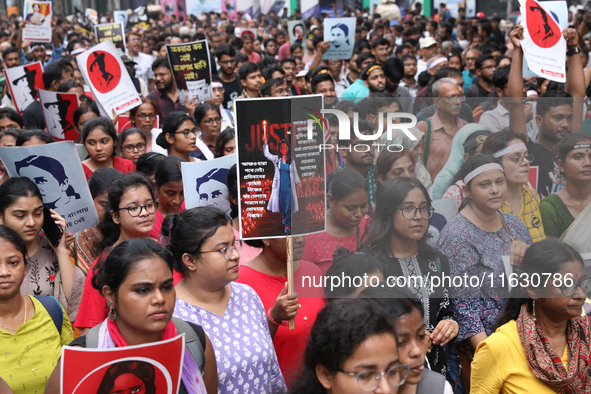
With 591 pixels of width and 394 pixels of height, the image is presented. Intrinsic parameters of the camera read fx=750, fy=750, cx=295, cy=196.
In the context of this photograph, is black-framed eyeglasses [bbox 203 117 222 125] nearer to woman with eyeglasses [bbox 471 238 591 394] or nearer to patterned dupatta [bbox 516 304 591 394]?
woman with eyeglasses [bbox 471 238 591 394]

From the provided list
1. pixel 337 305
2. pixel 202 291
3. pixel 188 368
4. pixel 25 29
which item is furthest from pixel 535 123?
pixel 25 29

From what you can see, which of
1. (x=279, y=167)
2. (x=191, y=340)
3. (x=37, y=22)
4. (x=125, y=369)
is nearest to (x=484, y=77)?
(x=279, y=167)

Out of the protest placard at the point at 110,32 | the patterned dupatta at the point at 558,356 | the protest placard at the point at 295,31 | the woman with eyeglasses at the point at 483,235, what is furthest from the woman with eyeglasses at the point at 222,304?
the protest placard at the point at 295,31

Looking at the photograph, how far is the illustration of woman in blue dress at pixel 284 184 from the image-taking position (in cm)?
315

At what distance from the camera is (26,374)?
2945mm

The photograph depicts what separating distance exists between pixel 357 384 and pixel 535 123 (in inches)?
63.1

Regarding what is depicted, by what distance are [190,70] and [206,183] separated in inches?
146

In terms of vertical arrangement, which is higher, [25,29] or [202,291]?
[25,29]

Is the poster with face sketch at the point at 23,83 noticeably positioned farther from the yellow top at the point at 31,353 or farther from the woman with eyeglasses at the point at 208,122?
the yellow top at the point at 31,353

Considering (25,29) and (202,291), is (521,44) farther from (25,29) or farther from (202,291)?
(25,29)

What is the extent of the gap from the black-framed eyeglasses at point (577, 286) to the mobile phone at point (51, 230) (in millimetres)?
2527

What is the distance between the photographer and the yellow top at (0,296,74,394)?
115 inches

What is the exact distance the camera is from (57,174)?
4.22 metres

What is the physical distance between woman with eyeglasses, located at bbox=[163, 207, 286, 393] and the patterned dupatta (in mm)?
980
